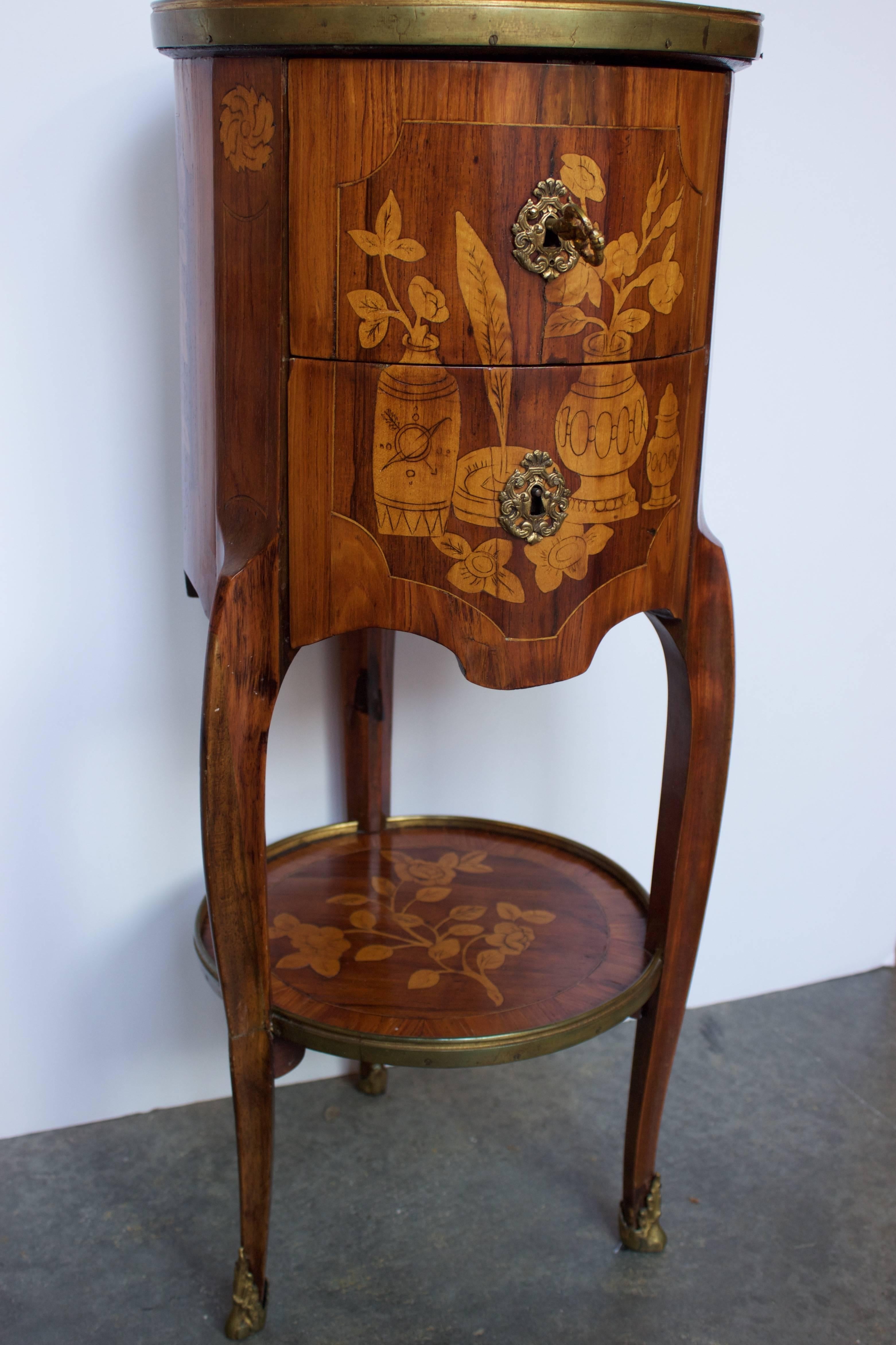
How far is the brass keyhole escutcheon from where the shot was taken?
1.14 m

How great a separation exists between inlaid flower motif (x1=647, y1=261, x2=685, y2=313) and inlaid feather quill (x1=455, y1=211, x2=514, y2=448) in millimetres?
148

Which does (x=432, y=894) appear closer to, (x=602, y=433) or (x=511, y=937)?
(x=511, y=937)

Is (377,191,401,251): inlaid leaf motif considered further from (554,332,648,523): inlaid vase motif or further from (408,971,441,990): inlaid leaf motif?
(408,971,441,990): inlaid leaf motif

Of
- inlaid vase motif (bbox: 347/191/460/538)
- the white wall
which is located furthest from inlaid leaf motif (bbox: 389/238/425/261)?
the white wall

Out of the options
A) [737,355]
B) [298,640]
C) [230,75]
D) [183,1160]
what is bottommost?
[183,1160]

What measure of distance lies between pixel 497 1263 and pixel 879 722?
3.54ft

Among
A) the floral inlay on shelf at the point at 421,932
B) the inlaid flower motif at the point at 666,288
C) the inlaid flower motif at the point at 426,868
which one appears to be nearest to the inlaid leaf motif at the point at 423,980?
the floral inlay on shelf at the point at 421,932

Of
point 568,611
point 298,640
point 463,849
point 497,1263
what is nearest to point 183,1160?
point 497,1263

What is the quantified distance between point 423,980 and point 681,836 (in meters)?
0.33

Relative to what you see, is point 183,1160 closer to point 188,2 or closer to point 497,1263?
point 497,1263

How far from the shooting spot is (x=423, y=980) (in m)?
1.44

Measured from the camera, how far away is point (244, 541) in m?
1.19

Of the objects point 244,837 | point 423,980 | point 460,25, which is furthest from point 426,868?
point 460,25

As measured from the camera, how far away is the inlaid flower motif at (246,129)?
3.54ft
